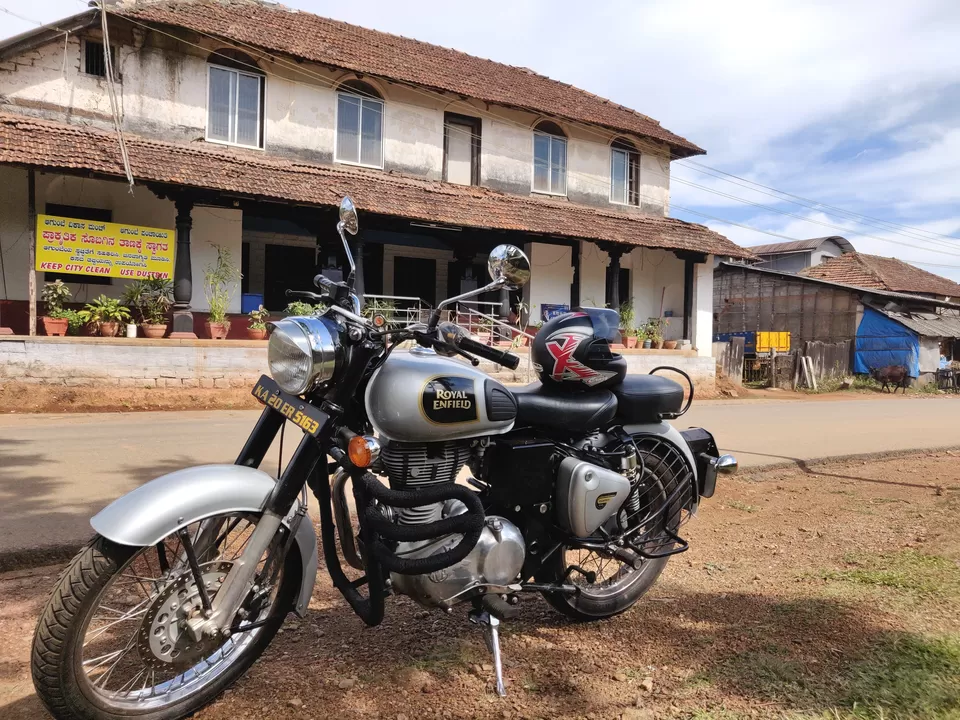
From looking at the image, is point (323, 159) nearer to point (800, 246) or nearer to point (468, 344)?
point (468, 344)

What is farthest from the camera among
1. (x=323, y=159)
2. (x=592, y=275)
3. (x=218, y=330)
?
(x=592, y=275)

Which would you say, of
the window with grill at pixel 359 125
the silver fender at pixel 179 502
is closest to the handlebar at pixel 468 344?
the silver fender at pixel 179 502

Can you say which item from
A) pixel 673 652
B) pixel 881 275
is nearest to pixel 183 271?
pixel 673 652

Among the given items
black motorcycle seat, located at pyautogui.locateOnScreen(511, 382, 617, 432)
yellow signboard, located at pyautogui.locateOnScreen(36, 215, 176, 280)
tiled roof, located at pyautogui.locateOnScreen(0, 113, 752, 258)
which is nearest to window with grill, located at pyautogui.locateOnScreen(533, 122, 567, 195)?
tiled roof, located at pyautogui.locateOnScreen(0, 113, 752, 258)

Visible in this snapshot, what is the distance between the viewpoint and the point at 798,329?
2475 cm

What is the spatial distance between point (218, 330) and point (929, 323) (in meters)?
23.6

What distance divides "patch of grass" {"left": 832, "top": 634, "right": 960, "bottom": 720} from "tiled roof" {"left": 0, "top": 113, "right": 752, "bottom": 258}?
11926mm

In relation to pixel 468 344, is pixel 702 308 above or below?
above

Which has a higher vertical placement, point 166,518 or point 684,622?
point 166,518

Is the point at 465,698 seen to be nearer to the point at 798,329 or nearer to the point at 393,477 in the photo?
the point at 393,477

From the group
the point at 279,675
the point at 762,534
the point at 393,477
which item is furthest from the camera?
the point at 762,534

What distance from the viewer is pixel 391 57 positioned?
15.9 metres

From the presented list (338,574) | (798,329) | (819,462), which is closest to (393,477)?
(338,574)

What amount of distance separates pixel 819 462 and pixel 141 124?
12.9 metres
